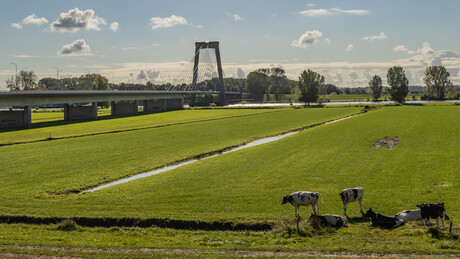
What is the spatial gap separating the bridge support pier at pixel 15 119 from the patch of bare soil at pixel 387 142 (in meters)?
59.6

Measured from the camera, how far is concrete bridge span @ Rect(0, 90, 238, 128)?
75438 millimetres

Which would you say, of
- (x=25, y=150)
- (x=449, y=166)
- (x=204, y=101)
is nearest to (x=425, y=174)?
(x=449, y=166)

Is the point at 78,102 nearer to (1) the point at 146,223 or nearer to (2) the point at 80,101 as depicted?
(2) the point at 80,101

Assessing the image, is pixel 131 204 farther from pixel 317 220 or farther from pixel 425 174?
pixel 425 174

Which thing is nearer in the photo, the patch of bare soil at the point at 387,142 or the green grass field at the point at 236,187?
the green grass field at the point at 236,187

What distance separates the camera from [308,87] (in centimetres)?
16562

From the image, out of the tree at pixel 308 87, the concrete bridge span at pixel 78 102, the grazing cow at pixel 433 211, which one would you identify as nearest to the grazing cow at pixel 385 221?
the grazing cow at pixel 433 211

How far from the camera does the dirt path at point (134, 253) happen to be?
47.2 feet

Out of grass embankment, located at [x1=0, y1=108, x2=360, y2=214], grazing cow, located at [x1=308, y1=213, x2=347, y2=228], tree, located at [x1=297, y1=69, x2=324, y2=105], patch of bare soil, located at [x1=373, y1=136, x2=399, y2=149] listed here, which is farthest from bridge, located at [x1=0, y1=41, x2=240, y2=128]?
grazing cow, located at [x1=308, y1=213, x2=347, y2=228]

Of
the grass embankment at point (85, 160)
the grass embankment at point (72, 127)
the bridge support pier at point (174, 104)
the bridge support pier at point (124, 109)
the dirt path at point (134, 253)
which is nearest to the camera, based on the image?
the dirt path at point (134, 253)

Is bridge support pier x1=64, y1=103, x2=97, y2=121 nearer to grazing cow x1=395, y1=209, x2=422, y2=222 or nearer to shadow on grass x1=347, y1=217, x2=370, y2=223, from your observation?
shadow on grass x1=347, y1=217, x2=370, y2=223

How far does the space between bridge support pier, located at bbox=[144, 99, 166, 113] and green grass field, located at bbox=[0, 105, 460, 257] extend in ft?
295

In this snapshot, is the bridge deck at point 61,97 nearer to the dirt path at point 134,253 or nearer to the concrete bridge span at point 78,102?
the concrete bridge span at point 78,102

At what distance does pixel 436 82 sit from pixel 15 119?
597ft
